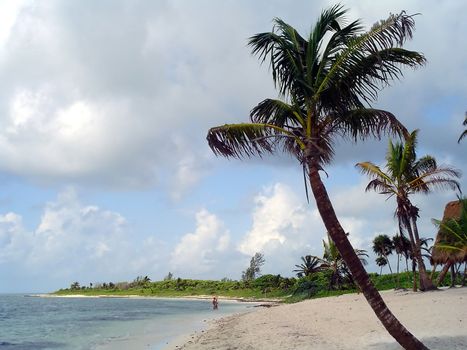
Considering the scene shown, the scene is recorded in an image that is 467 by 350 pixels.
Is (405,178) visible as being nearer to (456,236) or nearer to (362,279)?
(456,236)

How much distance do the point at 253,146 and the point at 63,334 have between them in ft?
88.2

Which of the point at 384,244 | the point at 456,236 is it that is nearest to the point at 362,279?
the point at 456,236

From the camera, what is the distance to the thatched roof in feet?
97.5

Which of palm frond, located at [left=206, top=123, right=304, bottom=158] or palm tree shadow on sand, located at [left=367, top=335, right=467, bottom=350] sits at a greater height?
palm frond, located at [left=206, top=123, right=304, bottom=158]

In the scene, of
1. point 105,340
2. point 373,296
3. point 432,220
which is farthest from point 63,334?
point 373,296

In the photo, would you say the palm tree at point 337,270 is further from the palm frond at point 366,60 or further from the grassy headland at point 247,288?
the palm frond at point 366,60

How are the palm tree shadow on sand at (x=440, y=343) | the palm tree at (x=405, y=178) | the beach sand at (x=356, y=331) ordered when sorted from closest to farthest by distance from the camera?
1. the palm tree shadow on sand at (x=440, y=343)
2. the beach sand at (x=356, y=331)
3. the palm tree at (x=405, y=178)

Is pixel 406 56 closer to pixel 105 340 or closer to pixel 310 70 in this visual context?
pixel 310 70

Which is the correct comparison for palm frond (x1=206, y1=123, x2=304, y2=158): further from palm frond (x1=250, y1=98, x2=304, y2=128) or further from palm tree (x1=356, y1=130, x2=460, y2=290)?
palm tree (x1=356, y1=130, x2=460, y2=290)

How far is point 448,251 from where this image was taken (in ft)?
98.6

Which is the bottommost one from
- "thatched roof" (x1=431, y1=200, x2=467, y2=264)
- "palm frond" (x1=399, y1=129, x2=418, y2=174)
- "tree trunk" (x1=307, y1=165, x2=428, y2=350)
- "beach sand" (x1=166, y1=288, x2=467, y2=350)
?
"beach sand" (x1=166, y1=288, x2=467, y2=350)

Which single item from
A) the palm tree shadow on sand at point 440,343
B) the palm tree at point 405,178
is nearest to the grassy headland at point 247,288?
the palm tree at point 405,178

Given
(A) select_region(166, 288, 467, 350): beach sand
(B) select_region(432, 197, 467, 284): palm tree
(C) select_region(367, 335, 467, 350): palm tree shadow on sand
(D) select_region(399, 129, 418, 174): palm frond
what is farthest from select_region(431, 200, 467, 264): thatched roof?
(C) select_region(367, 335, 467, 350): palm tree shadow on sand

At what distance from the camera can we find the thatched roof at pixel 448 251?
2972cm
